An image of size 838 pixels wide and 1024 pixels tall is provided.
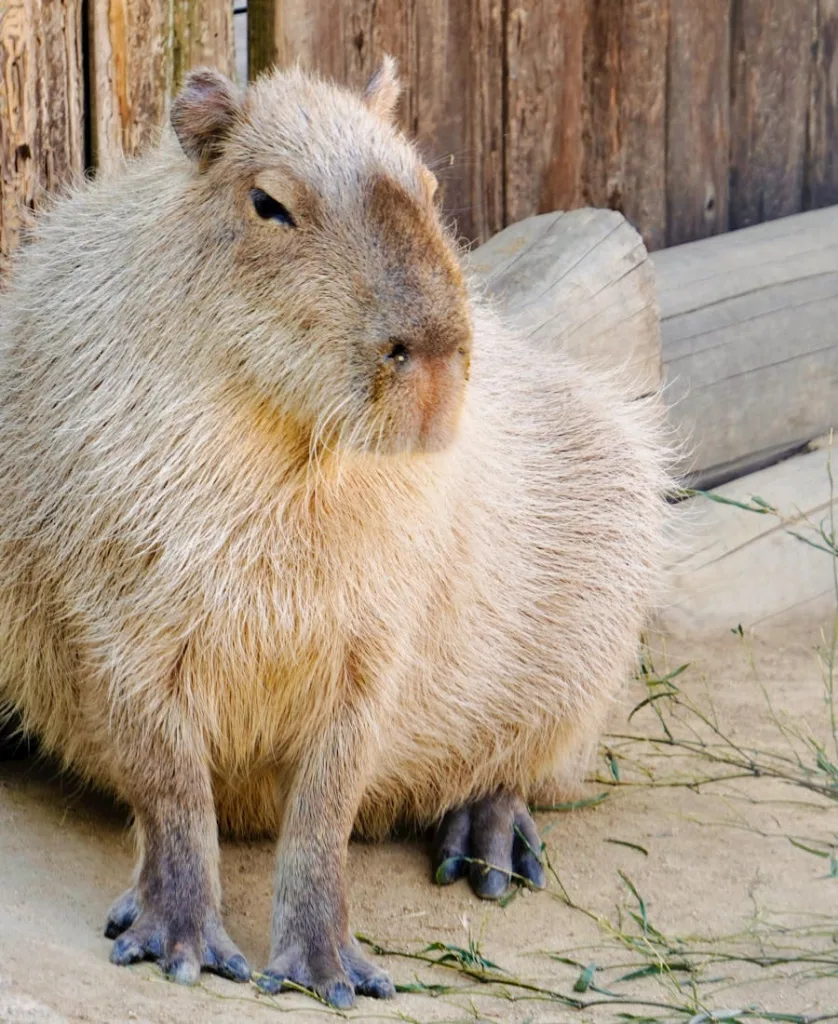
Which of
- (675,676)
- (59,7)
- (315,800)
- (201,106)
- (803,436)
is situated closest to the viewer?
(201,106)

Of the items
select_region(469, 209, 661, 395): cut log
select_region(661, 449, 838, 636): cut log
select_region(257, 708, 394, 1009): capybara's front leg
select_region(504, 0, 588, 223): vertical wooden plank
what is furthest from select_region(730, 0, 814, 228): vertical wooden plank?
select_region(257, 708, 394, 1009): capybara's front leg

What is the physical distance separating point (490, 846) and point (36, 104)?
191cm

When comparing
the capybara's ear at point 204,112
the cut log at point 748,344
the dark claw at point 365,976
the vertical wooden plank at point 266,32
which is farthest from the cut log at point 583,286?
the dark claw at point 365,976

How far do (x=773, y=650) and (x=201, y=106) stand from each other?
2758 mm

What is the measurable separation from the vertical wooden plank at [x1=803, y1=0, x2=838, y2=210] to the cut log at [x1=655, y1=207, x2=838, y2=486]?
0.69 m

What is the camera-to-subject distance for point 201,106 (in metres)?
3.09

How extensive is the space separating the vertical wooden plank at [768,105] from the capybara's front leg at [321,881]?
140 inches

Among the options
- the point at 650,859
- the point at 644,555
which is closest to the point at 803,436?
the point at 644,555

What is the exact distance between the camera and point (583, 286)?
4.68m

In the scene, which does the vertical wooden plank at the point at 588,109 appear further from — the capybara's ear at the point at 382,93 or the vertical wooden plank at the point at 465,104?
the capybara's ear at the point at 382,93

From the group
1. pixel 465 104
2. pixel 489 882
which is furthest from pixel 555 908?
pixel 465 104

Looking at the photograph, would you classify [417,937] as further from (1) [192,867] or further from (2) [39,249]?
(2) [39,249]

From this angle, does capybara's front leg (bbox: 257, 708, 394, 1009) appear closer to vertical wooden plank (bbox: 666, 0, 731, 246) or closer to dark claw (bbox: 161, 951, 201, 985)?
dark claw (bbox: 161, 951, 201, 985)

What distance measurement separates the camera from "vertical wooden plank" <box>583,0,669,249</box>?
5.69 meters
